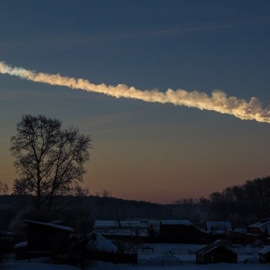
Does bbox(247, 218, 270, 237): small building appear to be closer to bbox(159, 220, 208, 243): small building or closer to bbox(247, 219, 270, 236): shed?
bbox(247, 219, 270, 236): shed

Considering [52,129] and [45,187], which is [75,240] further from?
[52,129]

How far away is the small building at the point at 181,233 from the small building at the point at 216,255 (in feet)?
118

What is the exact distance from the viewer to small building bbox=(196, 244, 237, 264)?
157 feet

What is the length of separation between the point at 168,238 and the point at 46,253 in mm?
44908

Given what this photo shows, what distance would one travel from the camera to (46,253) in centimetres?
4253

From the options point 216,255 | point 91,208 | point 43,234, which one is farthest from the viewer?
point 91,208

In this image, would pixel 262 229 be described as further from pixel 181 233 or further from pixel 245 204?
pixel 245 204

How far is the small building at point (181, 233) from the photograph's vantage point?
8481 centimetres

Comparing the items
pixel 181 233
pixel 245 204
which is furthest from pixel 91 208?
pixel 245 204

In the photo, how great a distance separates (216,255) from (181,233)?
3700cm

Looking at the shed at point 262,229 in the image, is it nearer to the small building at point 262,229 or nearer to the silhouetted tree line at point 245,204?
the small building at point 262,229

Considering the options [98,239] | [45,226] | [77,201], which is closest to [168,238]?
[77,201]

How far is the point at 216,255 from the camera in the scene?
48.8 m

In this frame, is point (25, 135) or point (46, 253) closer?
point (46, 253)
